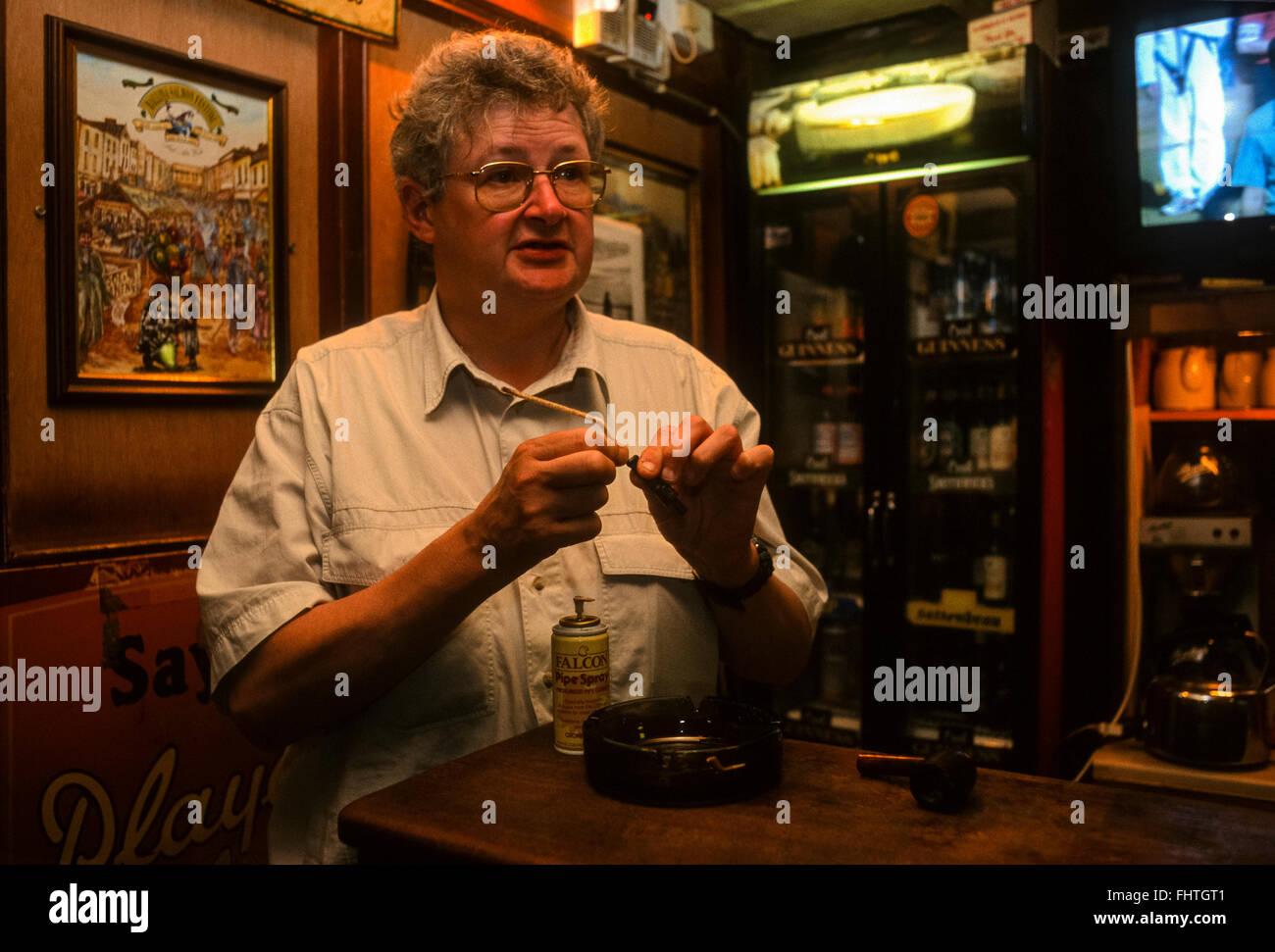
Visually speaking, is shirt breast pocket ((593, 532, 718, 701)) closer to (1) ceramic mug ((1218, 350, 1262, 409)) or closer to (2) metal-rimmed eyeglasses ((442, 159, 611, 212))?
(2) metal-rimmed eyeglasses ((442, 159, 611, 212))

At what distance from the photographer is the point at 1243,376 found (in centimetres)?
295

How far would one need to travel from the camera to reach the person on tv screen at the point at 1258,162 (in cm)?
283

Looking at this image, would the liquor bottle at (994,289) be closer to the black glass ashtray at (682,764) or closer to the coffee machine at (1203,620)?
the coffee machine at (1203,620)

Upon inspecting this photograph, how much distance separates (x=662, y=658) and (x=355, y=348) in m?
0.75

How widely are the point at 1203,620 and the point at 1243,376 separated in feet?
2.55

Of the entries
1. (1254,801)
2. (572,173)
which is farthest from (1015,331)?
(572,173)

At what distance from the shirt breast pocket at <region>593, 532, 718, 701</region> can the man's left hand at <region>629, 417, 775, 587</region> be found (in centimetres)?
14

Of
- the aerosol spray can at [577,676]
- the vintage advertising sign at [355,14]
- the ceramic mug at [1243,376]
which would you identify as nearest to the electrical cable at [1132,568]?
the ceramic mug at [1243,376]

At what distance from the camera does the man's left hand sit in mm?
1336

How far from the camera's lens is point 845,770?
1226 millimetres

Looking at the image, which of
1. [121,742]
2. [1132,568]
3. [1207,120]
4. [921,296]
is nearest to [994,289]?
[921,296]

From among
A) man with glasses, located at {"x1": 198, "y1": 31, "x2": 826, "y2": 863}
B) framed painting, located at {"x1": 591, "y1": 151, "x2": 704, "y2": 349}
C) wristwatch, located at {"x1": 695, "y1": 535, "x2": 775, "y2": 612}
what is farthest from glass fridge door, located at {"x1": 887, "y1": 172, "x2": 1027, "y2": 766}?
wristwatch, located at {"x1": 695, "y1": 535, "x2": 775, "y2": 612}

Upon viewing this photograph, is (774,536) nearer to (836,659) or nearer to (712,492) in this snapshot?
(712,492)
